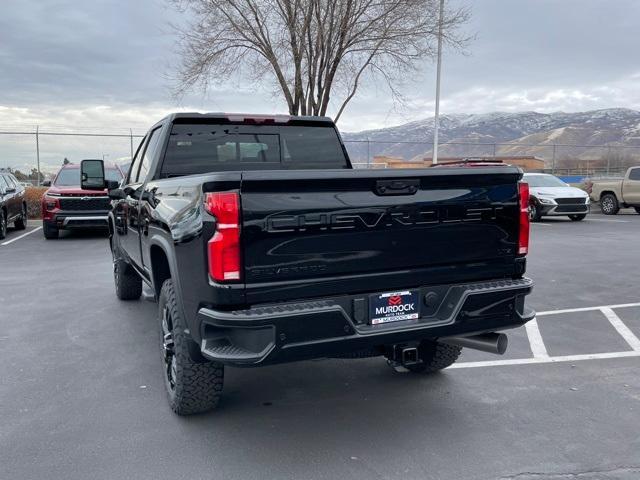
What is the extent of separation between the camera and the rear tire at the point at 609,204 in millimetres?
19766

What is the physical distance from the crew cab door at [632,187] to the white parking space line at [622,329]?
1461 cm

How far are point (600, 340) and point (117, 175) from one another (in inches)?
478

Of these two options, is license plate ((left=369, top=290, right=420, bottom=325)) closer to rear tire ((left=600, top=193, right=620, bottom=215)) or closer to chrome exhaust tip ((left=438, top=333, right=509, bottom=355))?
chrome exhaust tip ((left=438, top=333, right=509, bottom=355))

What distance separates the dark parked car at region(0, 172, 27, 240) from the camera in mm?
13316

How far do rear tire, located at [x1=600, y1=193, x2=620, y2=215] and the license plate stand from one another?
19.1m

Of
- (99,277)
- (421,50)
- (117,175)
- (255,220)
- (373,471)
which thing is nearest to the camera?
(255,220)

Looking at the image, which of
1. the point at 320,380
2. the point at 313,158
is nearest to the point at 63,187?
the point at 313,158

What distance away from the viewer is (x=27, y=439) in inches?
139

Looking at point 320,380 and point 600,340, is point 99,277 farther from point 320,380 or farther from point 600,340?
point 600,340

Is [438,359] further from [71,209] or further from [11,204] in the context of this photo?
[11,204]

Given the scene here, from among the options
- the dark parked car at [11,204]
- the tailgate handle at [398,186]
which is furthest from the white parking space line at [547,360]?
the dark parked car at [11,204]

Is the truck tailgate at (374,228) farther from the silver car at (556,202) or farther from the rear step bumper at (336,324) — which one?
the silver car at (556,202)

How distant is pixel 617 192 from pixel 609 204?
54 cm

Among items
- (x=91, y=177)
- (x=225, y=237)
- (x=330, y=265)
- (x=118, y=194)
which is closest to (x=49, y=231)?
(x=91, y=177)
